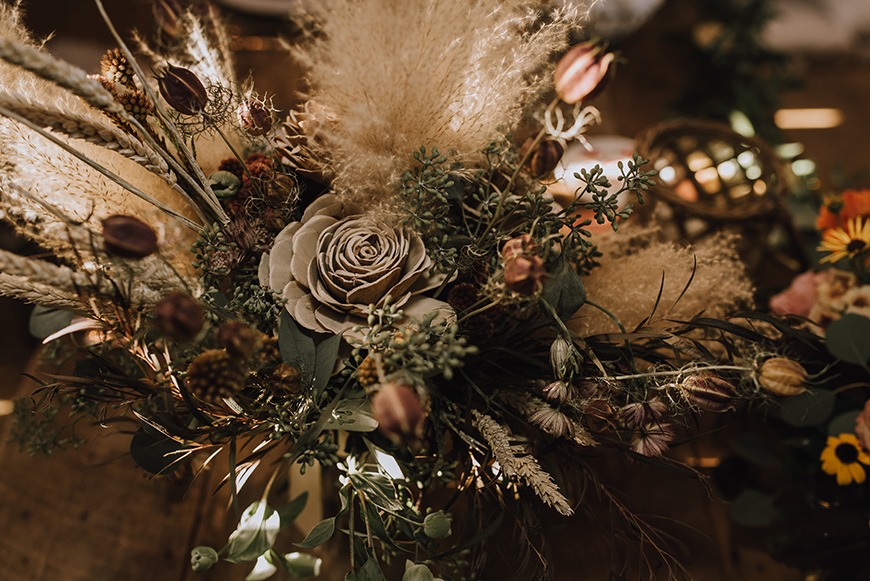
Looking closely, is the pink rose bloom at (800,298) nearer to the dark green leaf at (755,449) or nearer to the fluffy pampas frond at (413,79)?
the dark green leaf at (755,449)

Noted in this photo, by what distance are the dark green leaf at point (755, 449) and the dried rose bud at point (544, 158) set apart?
594 mm

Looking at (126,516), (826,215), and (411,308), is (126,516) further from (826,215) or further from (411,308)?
(826,215)

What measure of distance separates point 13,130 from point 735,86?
1678 mm

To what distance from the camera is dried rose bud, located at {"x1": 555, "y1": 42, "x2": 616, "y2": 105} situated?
1.19 ft

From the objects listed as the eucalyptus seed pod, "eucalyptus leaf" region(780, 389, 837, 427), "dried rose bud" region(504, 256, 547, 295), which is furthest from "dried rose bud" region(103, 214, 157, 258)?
"eucalyptus leaf" region(780, 389, 837, 427)

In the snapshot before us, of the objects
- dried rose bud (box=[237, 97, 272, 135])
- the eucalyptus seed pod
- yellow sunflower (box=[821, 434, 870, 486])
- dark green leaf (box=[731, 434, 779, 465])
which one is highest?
dried rose bud (box=[237, 97, 272, 135])

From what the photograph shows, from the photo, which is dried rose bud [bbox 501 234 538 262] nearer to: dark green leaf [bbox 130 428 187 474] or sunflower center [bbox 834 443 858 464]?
dark green leaf [bbox 130 428 187 474]

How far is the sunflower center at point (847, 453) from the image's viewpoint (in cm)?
59

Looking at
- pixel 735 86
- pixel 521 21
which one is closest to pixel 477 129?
pixel 521 21

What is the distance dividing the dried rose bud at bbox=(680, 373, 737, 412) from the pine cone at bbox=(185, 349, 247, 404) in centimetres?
38

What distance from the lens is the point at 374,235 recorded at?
1.52ft

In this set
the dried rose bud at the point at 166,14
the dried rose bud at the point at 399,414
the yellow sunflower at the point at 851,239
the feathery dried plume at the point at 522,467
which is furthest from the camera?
the yellow sunflower at the point at 851,239

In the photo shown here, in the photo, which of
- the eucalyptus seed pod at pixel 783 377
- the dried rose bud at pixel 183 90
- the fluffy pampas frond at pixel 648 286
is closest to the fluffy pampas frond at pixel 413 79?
the dried rose bud at pixel 183 90

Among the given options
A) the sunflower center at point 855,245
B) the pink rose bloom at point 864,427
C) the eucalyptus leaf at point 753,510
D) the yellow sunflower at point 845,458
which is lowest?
the eucalyptus leaf at point 753,510
